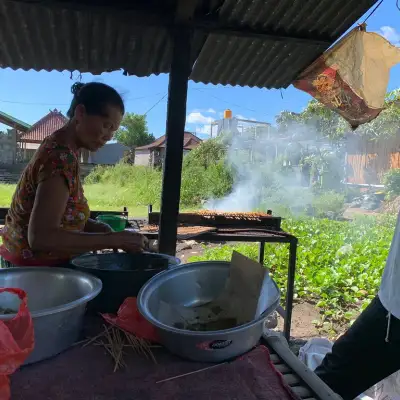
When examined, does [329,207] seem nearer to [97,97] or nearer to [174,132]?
[174,132]

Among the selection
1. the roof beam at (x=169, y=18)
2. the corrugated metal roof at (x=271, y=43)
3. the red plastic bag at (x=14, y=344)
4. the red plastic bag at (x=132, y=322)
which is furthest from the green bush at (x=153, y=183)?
the red plastic bag at (x=14, y=344)

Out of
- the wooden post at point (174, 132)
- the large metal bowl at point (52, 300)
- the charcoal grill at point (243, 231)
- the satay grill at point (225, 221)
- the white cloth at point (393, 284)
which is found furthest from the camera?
the satay grill at point (225, 221)

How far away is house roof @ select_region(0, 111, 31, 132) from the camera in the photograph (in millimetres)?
18328

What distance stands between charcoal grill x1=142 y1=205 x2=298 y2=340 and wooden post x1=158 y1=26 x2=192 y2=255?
622 mm

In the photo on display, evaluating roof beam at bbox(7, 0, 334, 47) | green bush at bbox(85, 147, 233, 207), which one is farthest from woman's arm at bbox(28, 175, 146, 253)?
green bush at bbox(85, 147, 233, 207)

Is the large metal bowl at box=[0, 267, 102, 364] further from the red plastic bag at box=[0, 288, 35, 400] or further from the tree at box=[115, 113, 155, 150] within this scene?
the tree at box=[115, 113, 155, 150]

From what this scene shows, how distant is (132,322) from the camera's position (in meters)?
1.32

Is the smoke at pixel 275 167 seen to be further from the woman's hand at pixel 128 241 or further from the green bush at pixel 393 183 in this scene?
the woman's hand at pixel 128 241

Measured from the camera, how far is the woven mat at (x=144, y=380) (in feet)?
3.34

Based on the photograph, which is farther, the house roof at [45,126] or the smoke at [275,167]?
the house roof at [45,126]

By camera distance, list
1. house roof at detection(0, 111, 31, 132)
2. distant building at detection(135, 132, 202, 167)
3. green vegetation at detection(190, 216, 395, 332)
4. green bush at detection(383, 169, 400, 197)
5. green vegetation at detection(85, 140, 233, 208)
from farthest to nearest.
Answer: distant building at detection(135, 132, 202, 167) → house roof at detection(0, 111, 31, 132) → green vegetation at detection(85, 140, 233, 208) → green bush at detection(383, 169, 400, 197) → green vegetation at detection(190, 216, 395, 332)

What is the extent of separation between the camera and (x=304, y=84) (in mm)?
3355

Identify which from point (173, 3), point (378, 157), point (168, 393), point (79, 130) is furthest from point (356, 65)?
point (378, 157)

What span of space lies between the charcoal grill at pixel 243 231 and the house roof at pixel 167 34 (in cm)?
155
